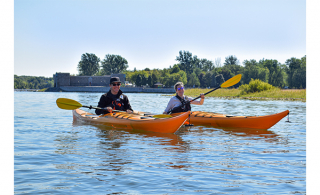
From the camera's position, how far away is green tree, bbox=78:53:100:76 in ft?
423

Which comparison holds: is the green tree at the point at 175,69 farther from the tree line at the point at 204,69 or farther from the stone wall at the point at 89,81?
the stone wall at the point at 89,81

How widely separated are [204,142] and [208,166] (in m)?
2.41

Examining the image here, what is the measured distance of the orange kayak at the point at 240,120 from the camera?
9.41 m

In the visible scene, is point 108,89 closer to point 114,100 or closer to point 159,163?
point 114,100

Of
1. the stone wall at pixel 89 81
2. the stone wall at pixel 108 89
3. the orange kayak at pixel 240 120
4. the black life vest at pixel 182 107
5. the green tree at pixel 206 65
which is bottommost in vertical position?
the orange kayak at pixel 240 120

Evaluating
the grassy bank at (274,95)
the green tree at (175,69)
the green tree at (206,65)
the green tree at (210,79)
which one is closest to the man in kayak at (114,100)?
the grassy bank at (274,95)

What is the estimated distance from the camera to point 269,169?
5.08 metres

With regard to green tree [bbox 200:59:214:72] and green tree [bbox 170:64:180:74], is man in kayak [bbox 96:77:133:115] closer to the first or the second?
green tree [bbox 170:64:180:74]

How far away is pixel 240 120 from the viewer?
9648mm

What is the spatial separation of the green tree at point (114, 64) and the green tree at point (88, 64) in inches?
164

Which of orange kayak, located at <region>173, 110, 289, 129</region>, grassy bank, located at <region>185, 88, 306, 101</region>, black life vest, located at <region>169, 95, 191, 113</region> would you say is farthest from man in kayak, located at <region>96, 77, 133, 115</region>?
grassy bank, located at <region>185, 88, 306, 101</region>

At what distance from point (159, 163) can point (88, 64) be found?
420 feet

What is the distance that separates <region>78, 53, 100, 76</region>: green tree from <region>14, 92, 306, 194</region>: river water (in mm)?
123471
